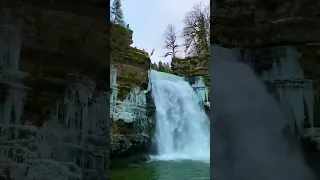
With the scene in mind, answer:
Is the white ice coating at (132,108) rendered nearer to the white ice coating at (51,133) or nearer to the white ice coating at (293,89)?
the white ice coating at (51,133)

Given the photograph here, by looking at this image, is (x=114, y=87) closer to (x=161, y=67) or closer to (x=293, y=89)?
(x=293, y=89)

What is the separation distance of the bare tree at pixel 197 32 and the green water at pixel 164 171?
7.18 meters

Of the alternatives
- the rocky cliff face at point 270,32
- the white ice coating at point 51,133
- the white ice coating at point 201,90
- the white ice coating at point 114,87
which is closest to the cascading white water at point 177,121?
the white ice coating at point 201,90

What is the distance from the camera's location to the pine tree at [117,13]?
9.92 meters

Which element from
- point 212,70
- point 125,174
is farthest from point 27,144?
point 125,174

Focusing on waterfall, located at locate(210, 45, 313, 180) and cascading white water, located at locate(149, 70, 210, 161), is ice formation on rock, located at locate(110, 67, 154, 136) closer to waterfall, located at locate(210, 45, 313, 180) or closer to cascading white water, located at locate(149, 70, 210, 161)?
cascading white water, located at locate(149, 70, 210, 161)

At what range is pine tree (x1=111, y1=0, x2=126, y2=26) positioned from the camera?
9.92 meters

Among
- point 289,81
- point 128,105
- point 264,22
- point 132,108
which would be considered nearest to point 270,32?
point 264,22

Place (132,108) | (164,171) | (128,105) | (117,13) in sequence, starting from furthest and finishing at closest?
(117,13), (132,108), (128,105), (164,171)

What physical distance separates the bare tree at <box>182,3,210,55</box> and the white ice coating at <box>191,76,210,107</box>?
11.1 ft

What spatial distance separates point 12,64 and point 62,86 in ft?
1.26

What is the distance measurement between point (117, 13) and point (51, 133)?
8113mm

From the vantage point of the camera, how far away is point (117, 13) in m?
10.1

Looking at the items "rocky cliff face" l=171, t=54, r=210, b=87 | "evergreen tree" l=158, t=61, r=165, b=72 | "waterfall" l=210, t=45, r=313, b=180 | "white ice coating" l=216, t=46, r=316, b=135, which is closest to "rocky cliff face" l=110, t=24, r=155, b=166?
"rocky cliff face" l=171, t=54, r=210, b=87
